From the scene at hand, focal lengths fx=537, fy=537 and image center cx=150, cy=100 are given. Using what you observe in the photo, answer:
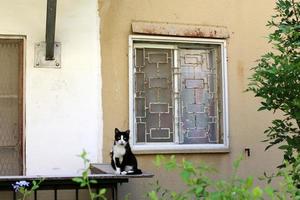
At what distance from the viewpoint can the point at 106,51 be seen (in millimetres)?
5441

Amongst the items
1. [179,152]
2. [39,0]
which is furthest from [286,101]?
[39,0]

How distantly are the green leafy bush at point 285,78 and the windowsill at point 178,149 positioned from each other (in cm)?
132

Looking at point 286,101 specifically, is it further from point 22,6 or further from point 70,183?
point 22,6

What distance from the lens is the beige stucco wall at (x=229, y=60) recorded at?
5.42 meters

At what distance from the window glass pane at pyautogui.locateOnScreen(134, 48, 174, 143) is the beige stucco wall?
20 centimetres

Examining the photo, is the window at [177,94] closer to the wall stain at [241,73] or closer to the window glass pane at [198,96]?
the window glass pane at [198,96]

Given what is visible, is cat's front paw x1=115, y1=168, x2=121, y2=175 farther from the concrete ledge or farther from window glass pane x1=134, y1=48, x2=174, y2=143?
the concrete ledge

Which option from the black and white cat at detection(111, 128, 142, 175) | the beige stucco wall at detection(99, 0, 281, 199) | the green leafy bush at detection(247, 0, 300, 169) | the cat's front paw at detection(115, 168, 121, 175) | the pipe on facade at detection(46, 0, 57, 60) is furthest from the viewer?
the beige stucco wall at detection(99, 0, 281, 199)

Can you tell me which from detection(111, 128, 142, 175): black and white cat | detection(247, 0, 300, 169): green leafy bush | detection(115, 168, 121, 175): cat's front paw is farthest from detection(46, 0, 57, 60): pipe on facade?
detection(247, 0, 300, 169): green leafy bush

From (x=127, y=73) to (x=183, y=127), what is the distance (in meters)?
0.86

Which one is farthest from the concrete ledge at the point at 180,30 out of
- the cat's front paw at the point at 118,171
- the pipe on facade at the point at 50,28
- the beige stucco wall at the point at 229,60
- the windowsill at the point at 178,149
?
the cat's front paw at the point at 118,171

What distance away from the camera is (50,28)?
197 inches

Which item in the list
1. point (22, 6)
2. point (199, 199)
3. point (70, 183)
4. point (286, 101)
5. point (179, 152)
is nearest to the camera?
point (199, 199)

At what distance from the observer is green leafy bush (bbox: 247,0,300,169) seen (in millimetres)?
4023
